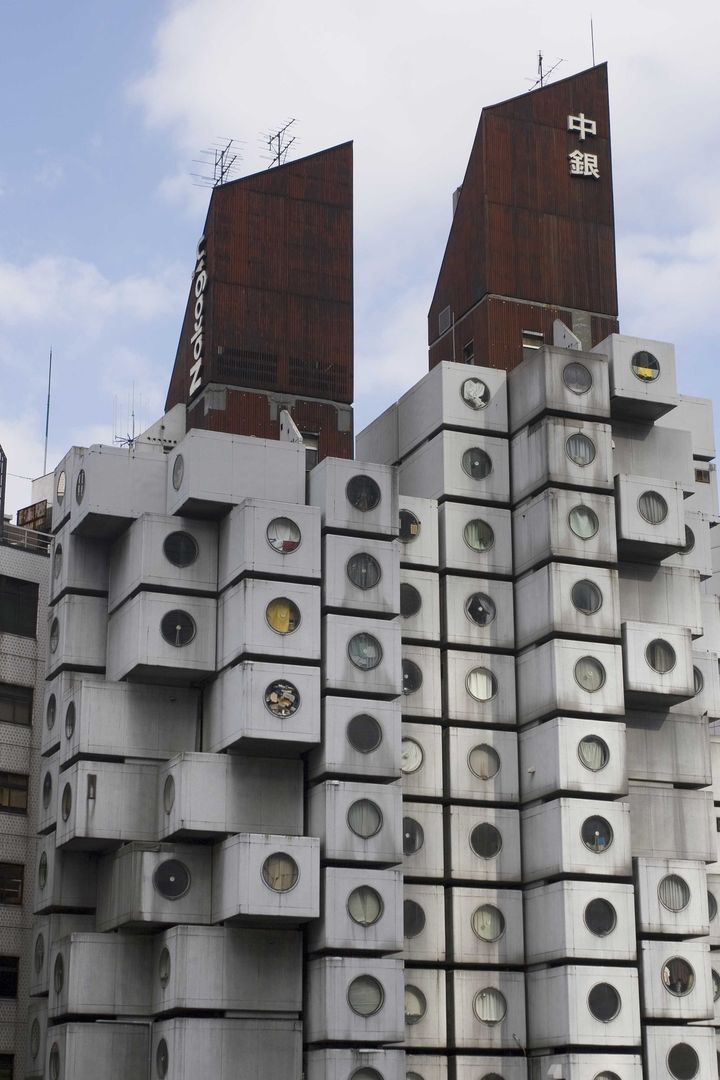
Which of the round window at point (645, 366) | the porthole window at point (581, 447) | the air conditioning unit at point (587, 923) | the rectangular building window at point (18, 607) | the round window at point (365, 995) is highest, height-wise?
the round window at point (645, 366)

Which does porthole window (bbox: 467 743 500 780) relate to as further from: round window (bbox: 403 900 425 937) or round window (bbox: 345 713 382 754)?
round window (bbox: 403 900 425 937)

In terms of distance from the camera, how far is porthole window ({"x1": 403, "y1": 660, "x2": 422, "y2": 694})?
232 feet

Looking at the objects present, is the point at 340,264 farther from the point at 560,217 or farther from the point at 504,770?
the point at 504,770

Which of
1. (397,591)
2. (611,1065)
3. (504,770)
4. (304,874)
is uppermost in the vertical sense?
(397,591)

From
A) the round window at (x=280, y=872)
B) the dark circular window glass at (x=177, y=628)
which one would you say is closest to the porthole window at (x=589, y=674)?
the round window at (x=280, y=872)

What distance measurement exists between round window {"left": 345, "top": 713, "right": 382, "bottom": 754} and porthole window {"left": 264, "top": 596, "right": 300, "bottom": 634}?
432 centimetres

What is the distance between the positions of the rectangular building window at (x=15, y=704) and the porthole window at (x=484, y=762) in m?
22.1

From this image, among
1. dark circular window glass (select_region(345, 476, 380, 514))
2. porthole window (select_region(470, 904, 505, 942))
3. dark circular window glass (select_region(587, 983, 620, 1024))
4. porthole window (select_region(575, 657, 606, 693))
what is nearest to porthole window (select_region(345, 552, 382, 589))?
dark circular window glass (select_region(345, 476, 380, 514))

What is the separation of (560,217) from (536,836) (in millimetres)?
30950

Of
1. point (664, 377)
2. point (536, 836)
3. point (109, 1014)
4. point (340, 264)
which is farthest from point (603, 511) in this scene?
point (109, 1014)

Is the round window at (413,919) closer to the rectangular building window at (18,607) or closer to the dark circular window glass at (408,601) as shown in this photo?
the dark circular window glass at (408,601)

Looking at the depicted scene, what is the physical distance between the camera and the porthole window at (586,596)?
232 feet

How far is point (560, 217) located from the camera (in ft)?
270

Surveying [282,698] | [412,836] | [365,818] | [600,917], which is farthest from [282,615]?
[600,917]
